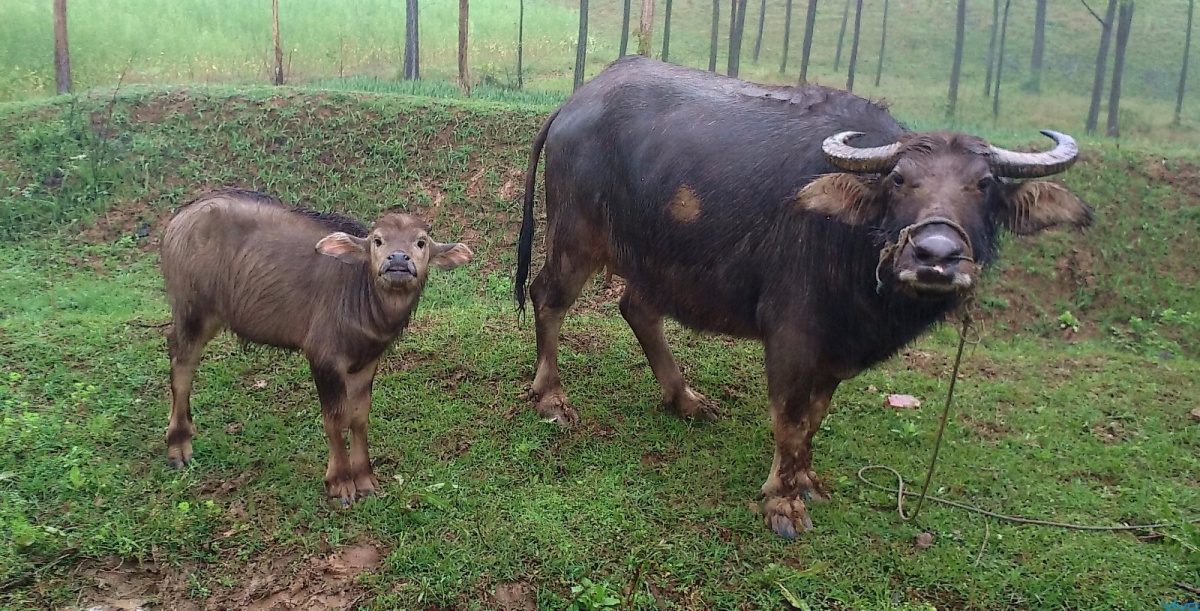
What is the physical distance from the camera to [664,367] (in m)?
4.71

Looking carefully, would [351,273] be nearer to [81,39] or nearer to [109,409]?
[109,409]

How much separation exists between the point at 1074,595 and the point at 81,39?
58.2 feet

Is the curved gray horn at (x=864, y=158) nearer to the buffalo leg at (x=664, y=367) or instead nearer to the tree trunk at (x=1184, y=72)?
the buffalo leg at (x=664, y=367)

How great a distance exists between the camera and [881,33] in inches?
756

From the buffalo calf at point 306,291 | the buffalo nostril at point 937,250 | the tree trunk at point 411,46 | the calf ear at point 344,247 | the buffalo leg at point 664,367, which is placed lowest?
the buffalo leg at point 664,367

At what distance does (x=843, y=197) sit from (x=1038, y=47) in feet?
61.9

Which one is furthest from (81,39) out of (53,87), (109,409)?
(109,409)

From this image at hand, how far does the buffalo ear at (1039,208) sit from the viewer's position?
3.09 metres

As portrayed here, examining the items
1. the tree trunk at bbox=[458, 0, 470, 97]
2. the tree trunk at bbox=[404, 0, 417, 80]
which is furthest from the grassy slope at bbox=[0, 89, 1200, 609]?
the tree trunk at bbox=[404, 0, 417, 80]

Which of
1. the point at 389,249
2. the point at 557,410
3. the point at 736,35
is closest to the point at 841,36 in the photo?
the point at 736,35

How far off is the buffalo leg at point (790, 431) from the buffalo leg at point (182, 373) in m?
2.88

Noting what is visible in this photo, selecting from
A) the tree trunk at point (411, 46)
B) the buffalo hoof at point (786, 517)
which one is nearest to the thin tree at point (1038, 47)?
the tree trunk at point (411, 46)

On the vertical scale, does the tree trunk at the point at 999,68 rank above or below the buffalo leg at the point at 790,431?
above

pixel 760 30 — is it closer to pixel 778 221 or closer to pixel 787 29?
pixel 787 29
